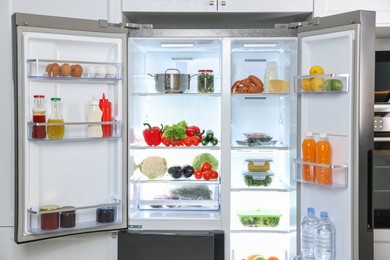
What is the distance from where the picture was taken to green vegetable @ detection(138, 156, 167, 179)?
2932 millimetres

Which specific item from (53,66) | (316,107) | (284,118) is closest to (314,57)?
(316,107)

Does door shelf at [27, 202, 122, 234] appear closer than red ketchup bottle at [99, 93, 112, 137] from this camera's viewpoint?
Yes

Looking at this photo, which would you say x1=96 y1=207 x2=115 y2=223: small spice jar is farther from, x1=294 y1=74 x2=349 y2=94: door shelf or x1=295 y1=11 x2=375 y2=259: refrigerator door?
x1=294 y1=74 x2=349 y2=94: door shelf

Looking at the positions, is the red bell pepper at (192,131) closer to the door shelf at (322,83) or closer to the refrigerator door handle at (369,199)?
the door shelf at (322,83)

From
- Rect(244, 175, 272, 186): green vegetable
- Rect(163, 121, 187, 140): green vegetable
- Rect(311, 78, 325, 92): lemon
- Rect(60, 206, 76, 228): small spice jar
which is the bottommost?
Rect(60, 206, 76, 228): small spice jar

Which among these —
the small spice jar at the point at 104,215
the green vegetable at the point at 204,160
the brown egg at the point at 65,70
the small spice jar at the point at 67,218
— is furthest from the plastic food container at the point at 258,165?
the brown egg at the point at 65,70

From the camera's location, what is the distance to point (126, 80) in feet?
9.04

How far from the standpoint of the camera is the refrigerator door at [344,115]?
244 centimetres

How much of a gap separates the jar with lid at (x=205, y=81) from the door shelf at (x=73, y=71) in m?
0.50

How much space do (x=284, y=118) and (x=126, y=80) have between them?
1005 mm

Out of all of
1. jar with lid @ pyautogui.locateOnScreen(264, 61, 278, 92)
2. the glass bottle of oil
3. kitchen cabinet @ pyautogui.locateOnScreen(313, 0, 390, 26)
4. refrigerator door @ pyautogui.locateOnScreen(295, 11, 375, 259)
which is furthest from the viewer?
jar with lid @ pyautogui.locateOnScreen(264, 61, 278, 92)

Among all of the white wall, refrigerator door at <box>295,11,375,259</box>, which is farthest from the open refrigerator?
the white wall

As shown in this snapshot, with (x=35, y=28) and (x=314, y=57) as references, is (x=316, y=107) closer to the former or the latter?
(x=314, y=57)

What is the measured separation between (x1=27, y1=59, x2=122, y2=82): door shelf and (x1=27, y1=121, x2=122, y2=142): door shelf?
238 millimetres
